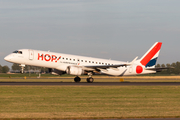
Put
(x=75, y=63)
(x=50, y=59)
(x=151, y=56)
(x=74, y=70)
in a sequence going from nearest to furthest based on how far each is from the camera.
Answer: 1. (x=74, y=70)
2. (x=50, y=59)
3. (x=75, y=63)
4. (x=151, y=56)

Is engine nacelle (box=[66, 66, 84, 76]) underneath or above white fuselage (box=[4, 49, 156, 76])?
underneath

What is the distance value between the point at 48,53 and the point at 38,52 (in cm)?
168

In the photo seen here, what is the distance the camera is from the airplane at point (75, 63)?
148 feet

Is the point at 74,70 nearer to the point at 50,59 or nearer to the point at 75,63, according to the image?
the point at 75,63

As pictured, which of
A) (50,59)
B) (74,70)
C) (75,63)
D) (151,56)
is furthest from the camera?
(151,56)

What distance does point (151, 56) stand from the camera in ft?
180

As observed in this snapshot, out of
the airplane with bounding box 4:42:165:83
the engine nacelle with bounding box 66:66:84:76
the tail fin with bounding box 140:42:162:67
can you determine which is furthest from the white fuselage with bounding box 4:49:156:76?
the tail fin with bounding box 140:42:162:67

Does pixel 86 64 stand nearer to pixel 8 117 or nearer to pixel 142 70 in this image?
pixel 142 70

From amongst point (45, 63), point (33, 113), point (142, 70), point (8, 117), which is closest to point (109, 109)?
point (33, 113)

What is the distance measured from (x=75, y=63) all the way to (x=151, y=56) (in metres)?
16.7

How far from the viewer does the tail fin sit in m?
54.7

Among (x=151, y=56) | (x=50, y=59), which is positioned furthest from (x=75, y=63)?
(x=151, y=56)

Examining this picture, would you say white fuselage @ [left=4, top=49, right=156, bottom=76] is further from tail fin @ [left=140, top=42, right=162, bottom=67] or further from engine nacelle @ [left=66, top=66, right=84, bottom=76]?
tail fin @ [left=140, top=42, right=162, bottom=67]

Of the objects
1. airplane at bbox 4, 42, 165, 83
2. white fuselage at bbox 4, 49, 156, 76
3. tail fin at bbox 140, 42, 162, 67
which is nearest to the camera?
white fuselage at bbox 4, 49, 156, 76
